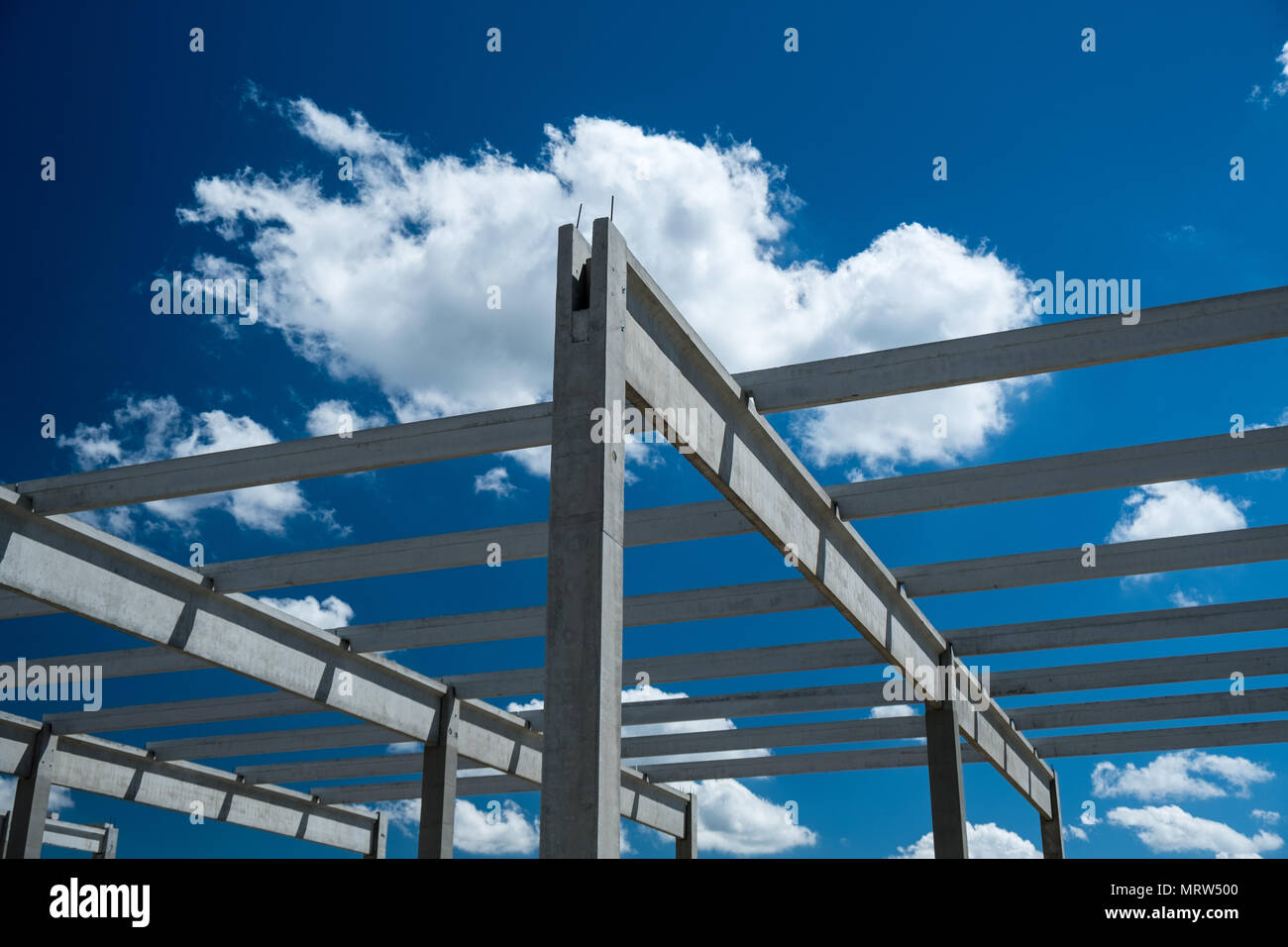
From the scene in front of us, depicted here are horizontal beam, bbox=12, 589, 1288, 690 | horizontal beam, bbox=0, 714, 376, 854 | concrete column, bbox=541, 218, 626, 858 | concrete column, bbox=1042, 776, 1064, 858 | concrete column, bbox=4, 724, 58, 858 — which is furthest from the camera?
concrete column, bbox=1042, 776, 1064, 858

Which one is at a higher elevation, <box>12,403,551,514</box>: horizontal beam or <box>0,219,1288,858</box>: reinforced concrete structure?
<box>12,403,551,514</box>: horizontal beam

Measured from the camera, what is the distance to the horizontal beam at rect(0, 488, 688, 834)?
12.6m

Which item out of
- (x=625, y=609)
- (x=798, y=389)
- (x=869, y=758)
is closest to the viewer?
(x=798, y=389)

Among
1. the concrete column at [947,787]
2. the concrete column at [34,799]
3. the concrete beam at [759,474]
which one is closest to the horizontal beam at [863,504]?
the concrete beam at [759,474]

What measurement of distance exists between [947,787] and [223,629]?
9813mm

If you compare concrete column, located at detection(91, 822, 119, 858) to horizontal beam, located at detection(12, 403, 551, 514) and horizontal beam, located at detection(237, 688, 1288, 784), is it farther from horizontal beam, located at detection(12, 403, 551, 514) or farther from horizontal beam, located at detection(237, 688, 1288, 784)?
horizontal beam, located at detection(12, 403, 551, 514)

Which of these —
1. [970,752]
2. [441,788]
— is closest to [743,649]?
[441,788]

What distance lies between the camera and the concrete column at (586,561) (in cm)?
684

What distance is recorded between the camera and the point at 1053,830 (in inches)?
991

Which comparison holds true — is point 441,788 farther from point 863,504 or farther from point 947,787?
point 863,504

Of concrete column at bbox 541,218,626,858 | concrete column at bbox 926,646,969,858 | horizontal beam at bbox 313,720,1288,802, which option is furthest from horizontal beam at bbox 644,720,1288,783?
concrete column at bbox 541,218,626,858

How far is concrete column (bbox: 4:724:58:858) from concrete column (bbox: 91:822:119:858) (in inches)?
300
